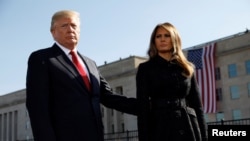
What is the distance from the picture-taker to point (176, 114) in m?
4.20

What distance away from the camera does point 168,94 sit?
4.29 m

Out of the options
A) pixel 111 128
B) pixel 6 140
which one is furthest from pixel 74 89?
pixel 6 140

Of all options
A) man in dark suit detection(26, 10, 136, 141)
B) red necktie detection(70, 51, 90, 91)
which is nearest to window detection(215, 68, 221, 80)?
man in dark suit detection(26, 10, 136, 141)

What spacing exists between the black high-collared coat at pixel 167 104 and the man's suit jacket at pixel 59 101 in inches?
25.7

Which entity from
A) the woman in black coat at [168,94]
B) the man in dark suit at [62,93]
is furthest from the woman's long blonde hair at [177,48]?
the man in dark suit at [62,93]

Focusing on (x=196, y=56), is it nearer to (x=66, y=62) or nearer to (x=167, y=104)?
(x=167, y=104)

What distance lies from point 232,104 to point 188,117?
40443 millimetres

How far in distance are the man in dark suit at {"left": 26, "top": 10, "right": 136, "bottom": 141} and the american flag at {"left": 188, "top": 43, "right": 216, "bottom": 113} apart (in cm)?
3777

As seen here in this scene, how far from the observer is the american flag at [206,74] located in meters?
41.5

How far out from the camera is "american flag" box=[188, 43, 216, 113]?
41469mm

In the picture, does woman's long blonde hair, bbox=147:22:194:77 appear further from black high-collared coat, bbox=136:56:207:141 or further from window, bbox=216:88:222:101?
window, bbox=216:88:222:101

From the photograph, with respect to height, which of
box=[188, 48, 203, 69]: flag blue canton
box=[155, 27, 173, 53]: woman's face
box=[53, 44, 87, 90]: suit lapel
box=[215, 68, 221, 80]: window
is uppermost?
box=[188, 48, 203, 69]: flag blue canton

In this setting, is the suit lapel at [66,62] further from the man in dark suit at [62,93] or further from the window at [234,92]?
the window at [234,92]

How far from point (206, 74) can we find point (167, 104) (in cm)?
3879
